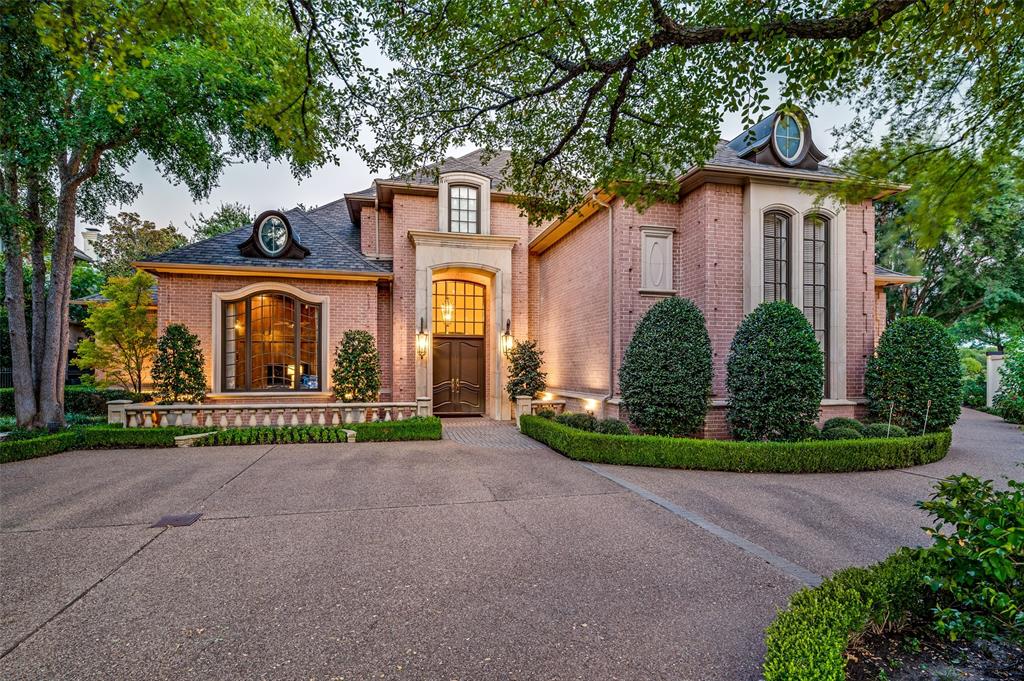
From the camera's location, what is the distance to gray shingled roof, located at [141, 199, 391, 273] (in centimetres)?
1170

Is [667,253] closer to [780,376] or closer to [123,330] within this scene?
A: [780,376]

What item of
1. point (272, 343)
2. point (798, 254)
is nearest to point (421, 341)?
point (272, 343)

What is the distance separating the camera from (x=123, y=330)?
12633mm

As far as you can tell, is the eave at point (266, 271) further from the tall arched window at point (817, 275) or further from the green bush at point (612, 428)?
the tall arched window at point (817, 275)

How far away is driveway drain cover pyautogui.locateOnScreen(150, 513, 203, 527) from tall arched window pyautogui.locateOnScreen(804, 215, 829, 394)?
11.8 m

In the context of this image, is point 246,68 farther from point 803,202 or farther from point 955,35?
point 803,202

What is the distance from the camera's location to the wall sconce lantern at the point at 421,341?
12852mm

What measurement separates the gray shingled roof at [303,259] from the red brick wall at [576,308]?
5.08 metres

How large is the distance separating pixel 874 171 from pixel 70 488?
11151mm

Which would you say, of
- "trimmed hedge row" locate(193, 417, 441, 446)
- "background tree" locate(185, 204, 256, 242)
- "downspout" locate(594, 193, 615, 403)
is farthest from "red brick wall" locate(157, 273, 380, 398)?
"background tree" locate(185, 204, 256, 242)

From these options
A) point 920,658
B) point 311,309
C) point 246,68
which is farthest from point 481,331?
point 920,658

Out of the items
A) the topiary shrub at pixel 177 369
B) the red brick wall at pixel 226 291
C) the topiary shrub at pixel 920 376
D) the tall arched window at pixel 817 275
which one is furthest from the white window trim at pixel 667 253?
the topiary shrub at pixel 177 369

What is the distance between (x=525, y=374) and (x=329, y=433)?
534cm


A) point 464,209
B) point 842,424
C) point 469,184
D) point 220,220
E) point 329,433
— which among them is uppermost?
point 220,220
